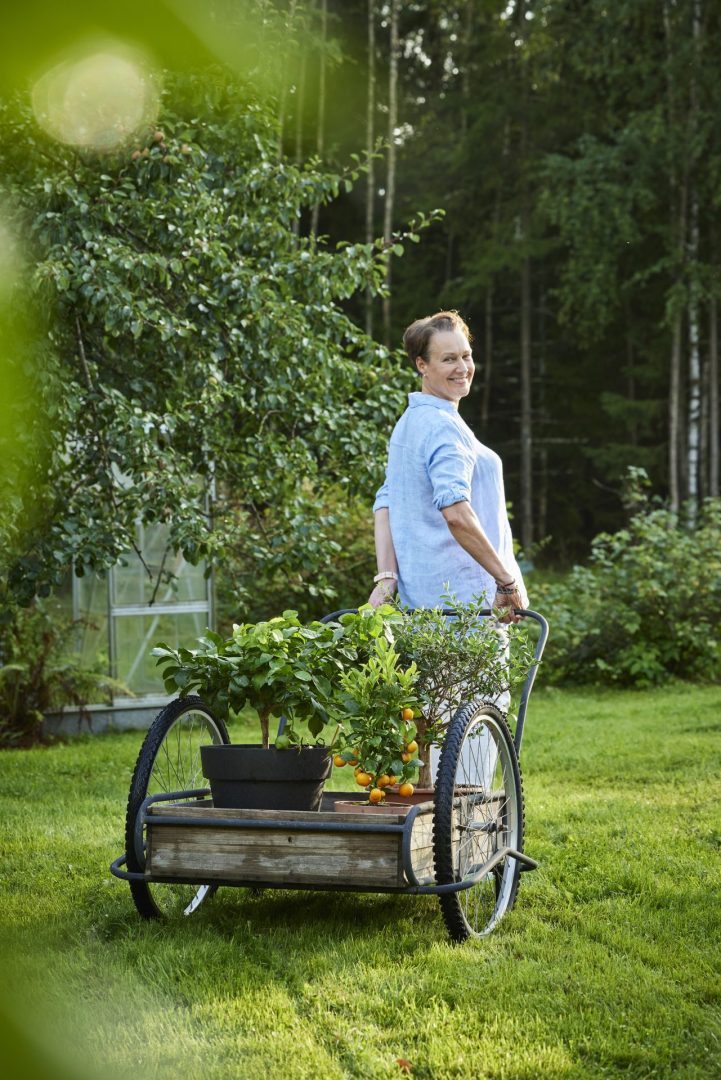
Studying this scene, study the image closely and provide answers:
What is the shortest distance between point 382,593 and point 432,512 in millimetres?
308

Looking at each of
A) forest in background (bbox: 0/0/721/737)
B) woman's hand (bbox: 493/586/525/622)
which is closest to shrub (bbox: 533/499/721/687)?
forest in background (bbox: 0/0/721/737)

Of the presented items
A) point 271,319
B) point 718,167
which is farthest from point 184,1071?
point 718,167

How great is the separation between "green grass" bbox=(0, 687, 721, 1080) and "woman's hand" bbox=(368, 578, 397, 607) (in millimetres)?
952

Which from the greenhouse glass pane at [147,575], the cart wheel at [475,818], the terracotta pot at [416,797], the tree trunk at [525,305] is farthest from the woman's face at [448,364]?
the tree trunk at [525,305]

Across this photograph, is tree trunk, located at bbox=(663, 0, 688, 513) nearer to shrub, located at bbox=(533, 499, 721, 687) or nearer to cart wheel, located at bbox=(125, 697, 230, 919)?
shrub, located at bbox=(533, 499, 721, 687)

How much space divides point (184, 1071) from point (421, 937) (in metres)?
1.10

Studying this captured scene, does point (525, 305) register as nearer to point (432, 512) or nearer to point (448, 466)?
point (432, 512)

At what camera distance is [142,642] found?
9.27 m

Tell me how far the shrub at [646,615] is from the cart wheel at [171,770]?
6753 mm

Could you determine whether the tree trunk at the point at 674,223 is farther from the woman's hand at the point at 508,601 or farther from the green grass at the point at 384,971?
the woman's hand at the point at 508,601

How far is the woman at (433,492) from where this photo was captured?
3.85 meters

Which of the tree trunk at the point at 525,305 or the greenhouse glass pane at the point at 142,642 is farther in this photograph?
the tree trunk at the point at 525,305

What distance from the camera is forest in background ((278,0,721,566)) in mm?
19125

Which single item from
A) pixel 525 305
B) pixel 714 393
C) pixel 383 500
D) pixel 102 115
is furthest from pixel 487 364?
pixel 383 500
